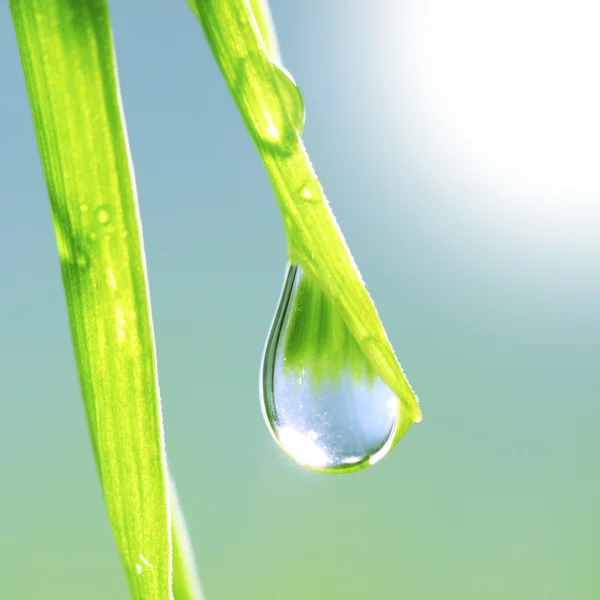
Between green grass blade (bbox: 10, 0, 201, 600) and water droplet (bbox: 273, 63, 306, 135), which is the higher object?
water droplet (bbox: 273, 63, 306, 135)

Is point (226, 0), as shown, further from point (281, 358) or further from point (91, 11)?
point (281, 358)

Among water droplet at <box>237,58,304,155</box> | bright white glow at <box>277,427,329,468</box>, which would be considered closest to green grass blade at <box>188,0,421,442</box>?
water droplet at <box>237,58,304,155</box>

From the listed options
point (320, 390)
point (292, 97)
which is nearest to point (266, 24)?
point (292, 97)

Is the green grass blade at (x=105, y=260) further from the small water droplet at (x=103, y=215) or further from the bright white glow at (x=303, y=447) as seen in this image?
the bright white glow at (x=303, y=447)

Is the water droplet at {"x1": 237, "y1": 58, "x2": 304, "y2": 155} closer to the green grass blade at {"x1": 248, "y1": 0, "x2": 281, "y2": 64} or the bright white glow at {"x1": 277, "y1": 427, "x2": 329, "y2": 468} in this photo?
the green grass blade at {"x1": 248, "y1": 0, "x2": 281, "y2": 64}

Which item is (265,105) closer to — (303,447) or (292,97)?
(292,97)

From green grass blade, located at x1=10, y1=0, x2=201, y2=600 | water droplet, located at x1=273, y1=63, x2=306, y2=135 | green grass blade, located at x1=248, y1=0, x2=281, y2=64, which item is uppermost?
green grass blade, located at x1=248, y1=0, x2=281, y2=64

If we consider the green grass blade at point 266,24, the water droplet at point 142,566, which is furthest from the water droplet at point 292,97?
the water droplet at point 142,566
